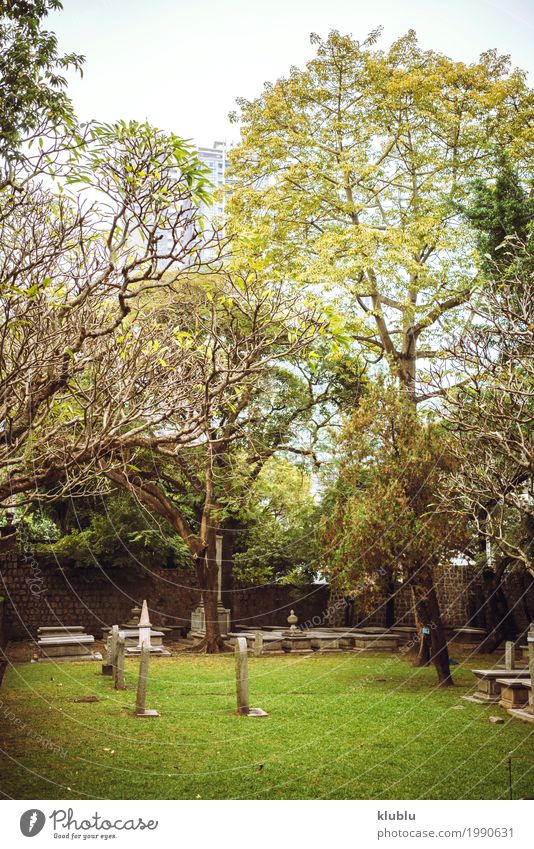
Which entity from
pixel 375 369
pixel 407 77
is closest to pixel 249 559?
pixel 375 369

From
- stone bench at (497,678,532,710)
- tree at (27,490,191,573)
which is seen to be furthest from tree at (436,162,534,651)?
tree at (27,490,191,573)

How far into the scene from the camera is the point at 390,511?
23.4 ft

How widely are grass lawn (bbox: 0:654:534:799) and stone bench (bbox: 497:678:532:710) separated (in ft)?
0.48

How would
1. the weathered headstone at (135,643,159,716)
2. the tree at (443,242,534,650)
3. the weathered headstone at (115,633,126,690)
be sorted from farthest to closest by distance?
the weathered headstone at (115,633,126,690) < the weathered headstone at (135,643,159,716) < the tree at (443,242,534,650)

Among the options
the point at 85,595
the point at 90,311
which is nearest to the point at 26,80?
the point at 90,311

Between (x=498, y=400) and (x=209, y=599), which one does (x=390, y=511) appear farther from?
(x=209, y=599)

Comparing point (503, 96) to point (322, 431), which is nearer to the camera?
point (503, 96)

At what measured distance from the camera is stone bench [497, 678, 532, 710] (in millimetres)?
6122

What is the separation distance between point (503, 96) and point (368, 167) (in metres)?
1.93

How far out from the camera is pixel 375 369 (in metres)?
11.3

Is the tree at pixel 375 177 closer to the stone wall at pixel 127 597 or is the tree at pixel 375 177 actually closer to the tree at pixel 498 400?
→ the tree at pixel 498 400

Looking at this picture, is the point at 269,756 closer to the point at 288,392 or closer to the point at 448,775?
the point at 448,775

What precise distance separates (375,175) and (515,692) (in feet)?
24.1

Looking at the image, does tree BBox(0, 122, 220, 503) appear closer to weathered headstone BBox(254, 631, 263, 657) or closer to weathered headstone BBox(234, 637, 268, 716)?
weathered headstone BBox(234, 637, 268, 716)
